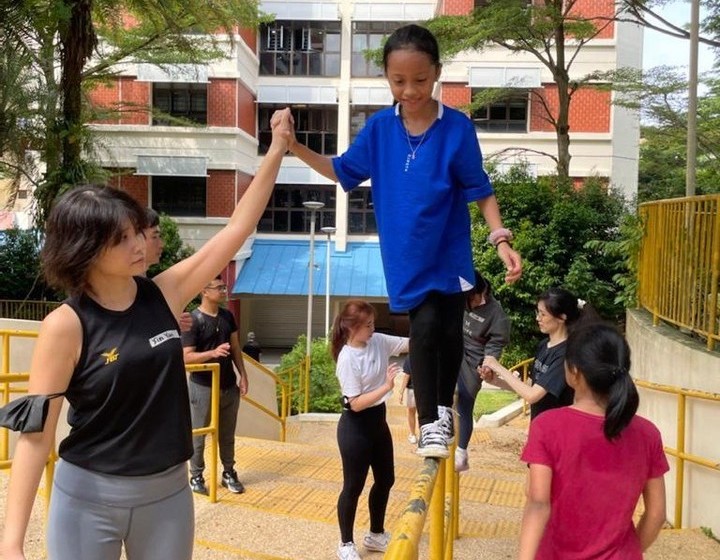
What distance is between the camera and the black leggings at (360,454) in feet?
14.1

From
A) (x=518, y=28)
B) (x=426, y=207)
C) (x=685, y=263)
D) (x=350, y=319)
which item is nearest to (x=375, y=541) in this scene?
(x=350, y=319)

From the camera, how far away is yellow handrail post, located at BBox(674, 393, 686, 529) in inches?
205

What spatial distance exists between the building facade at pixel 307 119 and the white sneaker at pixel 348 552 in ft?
50.0

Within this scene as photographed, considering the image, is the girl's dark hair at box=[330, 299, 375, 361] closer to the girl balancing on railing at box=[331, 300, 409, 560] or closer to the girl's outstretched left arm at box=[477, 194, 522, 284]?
the girl balancing on railing at box=[331, 300, 409, 560]

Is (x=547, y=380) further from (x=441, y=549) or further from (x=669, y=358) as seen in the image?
(x=669, y=358)

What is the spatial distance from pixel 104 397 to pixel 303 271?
19749 millimetres

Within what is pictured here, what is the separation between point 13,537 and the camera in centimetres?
174

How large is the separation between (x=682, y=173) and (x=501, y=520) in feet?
59.3

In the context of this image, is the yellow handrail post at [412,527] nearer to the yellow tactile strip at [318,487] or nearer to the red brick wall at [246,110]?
the yellow tactile strip at [318,487]

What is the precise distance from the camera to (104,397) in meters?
1.86

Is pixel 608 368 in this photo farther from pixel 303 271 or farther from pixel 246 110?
pixel 246 110

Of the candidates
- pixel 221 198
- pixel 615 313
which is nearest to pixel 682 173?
pixel 615 313

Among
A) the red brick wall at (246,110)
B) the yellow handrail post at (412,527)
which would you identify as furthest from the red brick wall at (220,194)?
the yellow handrail post at (412,527)

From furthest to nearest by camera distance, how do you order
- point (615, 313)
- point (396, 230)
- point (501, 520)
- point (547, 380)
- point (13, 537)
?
point (615, 313) → point (501, 520) → point (547, 380) → point (396, 230) → point (13, 537)
